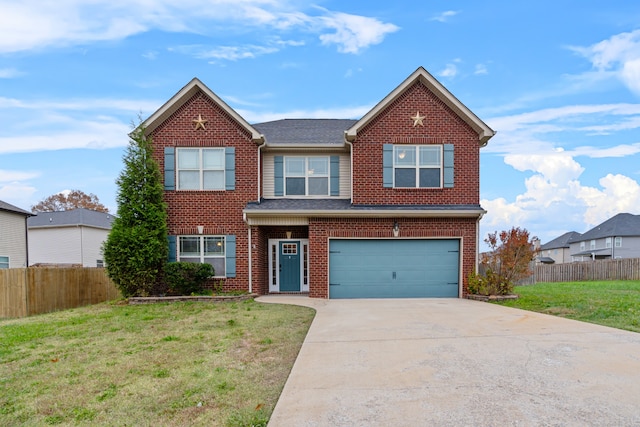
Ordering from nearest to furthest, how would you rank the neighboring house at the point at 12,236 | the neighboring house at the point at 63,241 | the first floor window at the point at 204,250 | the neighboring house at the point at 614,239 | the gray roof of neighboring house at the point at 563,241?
the first floor window at the point at 204,250, the neighboring house at the point at 12,236, the neighboring house at the point at 63,241, the neighboring house at the point at 614,239, the gray roof of neighboring house at the point at 563,241

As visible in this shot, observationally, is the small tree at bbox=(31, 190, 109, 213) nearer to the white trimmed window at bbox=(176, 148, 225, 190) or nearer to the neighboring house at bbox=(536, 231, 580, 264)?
the white trimmed window at bbox=(176, 148, 225, 190)

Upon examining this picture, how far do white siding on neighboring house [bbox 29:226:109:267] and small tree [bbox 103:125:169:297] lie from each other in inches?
740

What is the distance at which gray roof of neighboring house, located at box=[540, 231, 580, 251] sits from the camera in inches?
2021

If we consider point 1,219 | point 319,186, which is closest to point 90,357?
point 319,186

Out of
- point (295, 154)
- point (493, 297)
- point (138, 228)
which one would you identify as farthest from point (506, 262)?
point (138, 228)

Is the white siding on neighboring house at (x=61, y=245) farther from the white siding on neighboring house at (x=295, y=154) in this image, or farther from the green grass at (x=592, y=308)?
the green grass at (x=592, y=308)

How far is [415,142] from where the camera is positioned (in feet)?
44.7

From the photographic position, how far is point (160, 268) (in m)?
13.2

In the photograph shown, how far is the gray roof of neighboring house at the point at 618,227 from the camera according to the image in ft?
131

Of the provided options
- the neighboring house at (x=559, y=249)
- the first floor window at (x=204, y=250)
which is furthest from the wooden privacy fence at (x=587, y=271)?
the neighboring house at (x=559, y=249)

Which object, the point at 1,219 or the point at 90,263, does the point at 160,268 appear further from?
the point at 90,263

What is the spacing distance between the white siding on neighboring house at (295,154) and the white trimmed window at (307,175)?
0.97ft

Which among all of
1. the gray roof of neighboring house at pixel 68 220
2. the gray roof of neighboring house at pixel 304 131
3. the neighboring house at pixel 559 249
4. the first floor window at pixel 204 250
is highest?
the gray roof of neighboring house at pixel 304 131

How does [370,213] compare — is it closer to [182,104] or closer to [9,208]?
[182,104]
